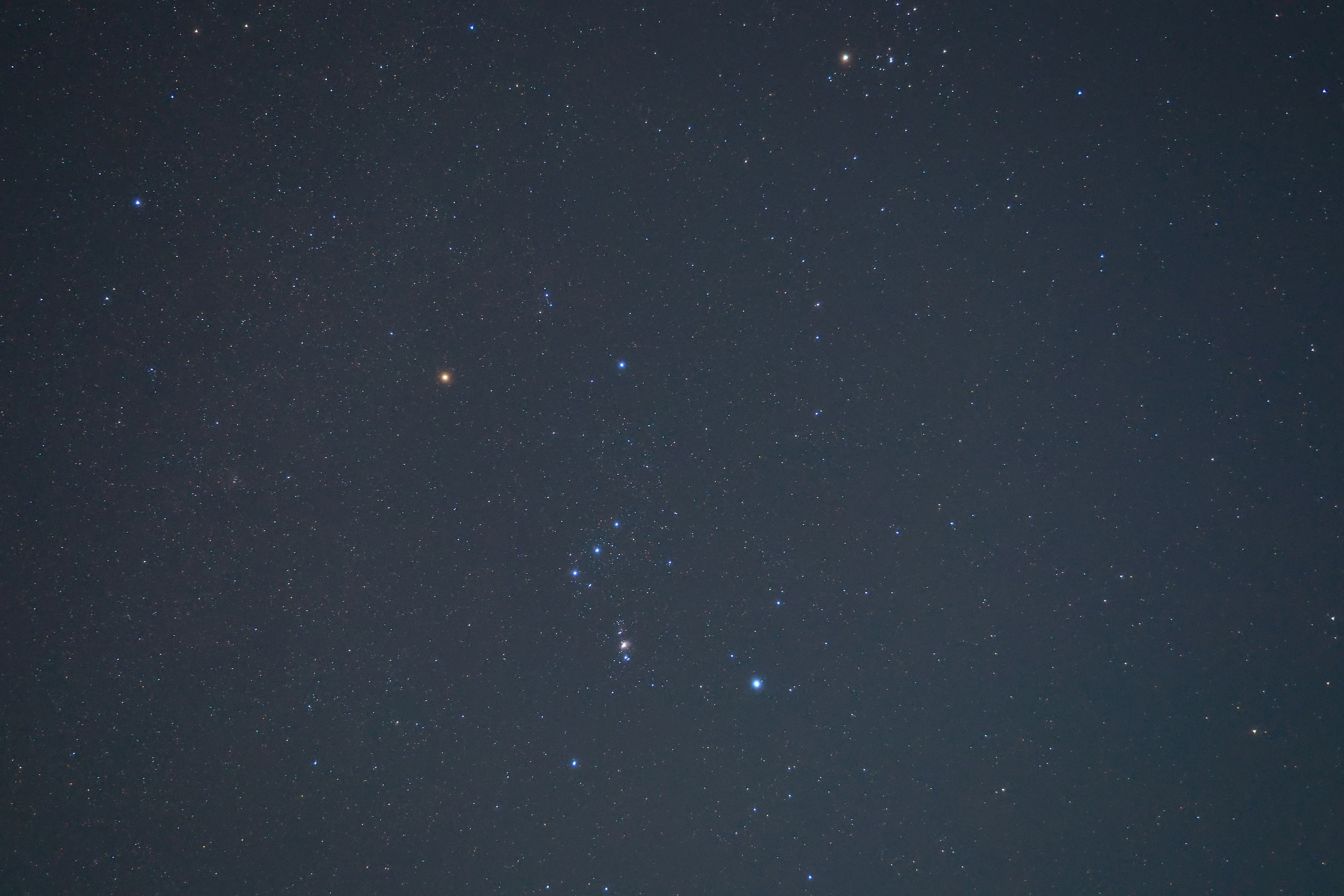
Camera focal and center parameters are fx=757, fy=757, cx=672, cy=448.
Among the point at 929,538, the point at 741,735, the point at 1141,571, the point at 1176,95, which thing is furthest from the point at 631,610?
the point at 1176,95

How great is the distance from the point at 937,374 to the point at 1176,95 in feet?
1.37

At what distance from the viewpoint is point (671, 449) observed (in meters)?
0.91

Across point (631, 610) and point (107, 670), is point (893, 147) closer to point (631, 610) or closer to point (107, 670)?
point (631, 610)

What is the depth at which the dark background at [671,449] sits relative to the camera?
2.90ft

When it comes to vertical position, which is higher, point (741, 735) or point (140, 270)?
point (140, 270)

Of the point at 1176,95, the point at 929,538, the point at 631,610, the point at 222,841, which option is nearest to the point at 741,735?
the point at 631,610

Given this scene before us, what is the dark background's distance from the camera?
2.90 ft

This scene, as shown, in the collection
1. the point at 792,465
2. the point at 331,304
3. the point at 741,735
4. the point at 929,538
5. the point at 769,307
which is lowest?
the point at 741,735

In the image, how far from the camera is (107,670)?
931 mm

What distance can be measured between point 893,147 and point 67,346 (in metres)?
1.01

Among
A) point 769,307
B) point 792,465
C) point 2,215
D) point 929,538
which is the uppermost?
point 2,215

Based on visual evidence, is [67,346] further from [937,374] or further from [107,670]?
[937,374]

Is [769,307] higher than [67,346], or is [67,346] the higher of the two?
[67,346]

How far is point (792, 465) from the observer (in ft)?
3.00
